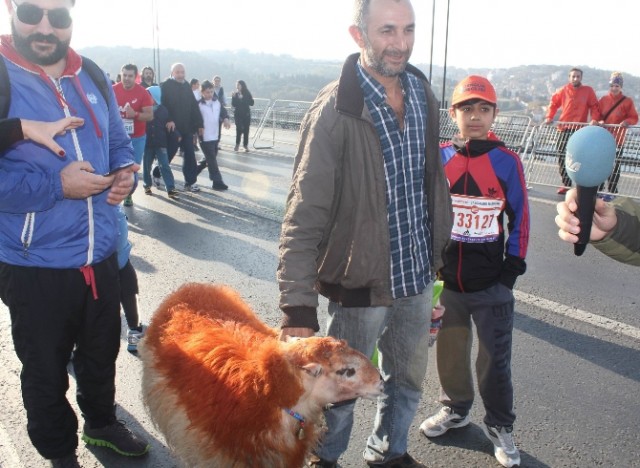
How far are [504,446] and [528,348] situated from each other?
146cm

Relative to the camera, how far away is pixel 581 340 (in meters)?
4.48

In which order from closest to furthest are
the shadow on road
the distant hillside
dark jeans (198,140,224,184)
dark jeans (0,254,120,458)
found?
dark jeans (0,254,120,458)
the shadow on road
dark jeans (198,140,224,184)
the distant hillside

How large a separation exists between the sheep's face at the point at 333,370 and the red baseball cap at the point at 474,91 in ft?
5.29

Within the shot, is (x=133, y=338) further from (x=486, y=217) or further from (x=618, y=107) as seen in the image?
(x=618, y=107)

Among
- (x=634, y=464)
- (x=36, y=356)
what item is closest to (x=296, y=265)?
(x=36, y=356)

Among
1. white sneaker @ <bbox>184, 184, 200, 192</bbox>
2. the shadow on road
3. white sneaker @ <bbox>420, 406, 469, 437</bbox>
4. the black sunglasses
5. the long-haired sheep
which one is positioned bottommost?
white sneaker @ <bbox>420, 406, 469, 437</bbox>

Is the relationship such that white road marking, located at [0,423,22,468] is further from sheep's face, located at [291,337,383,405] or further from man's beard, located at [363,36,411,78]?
man's beard, located at [363,36,411,78]

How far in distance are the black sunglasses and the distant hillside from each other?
447 inches

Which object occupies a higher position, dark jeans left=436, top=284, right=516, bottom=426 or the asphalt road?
dark jeans left=436, top=284, right=516, bottom=426

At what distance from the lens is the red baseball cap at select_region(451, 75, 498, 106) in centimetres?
308

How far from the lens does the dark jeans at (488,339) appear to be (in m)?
3.04

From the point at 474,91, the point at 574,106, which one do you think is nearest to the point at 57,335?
the point at 474,91

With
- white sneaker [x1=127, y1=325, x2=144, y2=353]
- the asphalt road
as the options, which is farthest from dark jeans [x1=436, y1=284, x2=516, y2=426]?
white sneaker [x1=127, y1=325, x2=144, y2=353]

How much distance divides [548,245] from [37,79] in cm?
634
